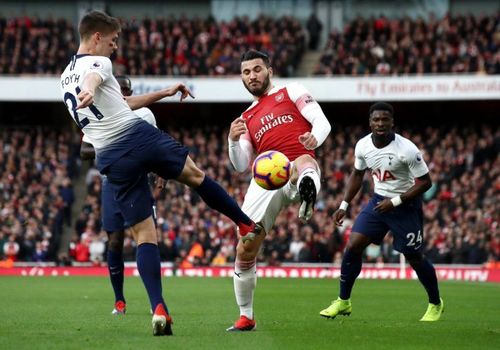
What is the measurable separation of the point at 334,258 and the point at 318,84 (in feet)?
29.6

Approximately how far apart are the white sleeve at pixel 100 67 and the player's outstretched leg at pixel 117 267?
13.0 feet

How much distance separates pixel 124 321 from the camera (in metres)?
10.6

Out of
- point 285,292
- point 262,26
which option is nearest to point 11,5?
point 262,26

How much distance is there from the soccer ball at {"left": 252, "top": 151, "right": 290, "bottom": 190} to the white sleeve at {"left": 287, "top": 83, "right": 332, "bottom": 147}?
1.38 ft

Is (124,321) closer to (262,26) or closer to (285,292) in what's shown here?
(285,292)

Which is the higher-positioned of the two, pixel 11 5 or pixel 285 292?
pixel 11 5

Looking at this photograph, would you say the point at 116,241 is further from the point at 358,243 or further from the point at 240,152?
the point at 358,243

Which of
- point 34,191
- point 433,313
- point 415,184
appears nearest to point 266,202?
point 415,184

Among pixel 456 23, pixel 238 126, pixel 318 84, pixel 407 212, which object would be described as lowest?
pixel 407 212

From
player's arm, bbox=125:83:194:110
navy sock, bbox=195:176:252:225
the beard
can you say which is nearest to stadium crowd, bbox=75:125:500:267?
the beard

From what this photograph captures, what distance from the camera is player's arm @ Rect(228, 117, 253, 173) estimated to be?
9.70 meters

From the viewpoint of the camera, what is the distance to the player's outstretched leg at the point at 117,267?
12172mm

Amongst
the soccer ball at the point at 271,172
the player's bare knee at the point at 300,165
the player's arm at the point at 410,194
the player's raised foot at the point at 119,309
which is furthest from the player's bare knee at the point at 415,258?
the player's raised foot at the point at 119,309

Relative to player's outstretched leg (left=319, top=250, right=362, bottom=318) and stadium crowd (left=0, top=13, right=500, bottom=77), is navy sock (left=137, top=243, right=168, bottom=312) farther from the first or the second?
stadium crowd (left=0, top=13, right=500, bottom=77)
